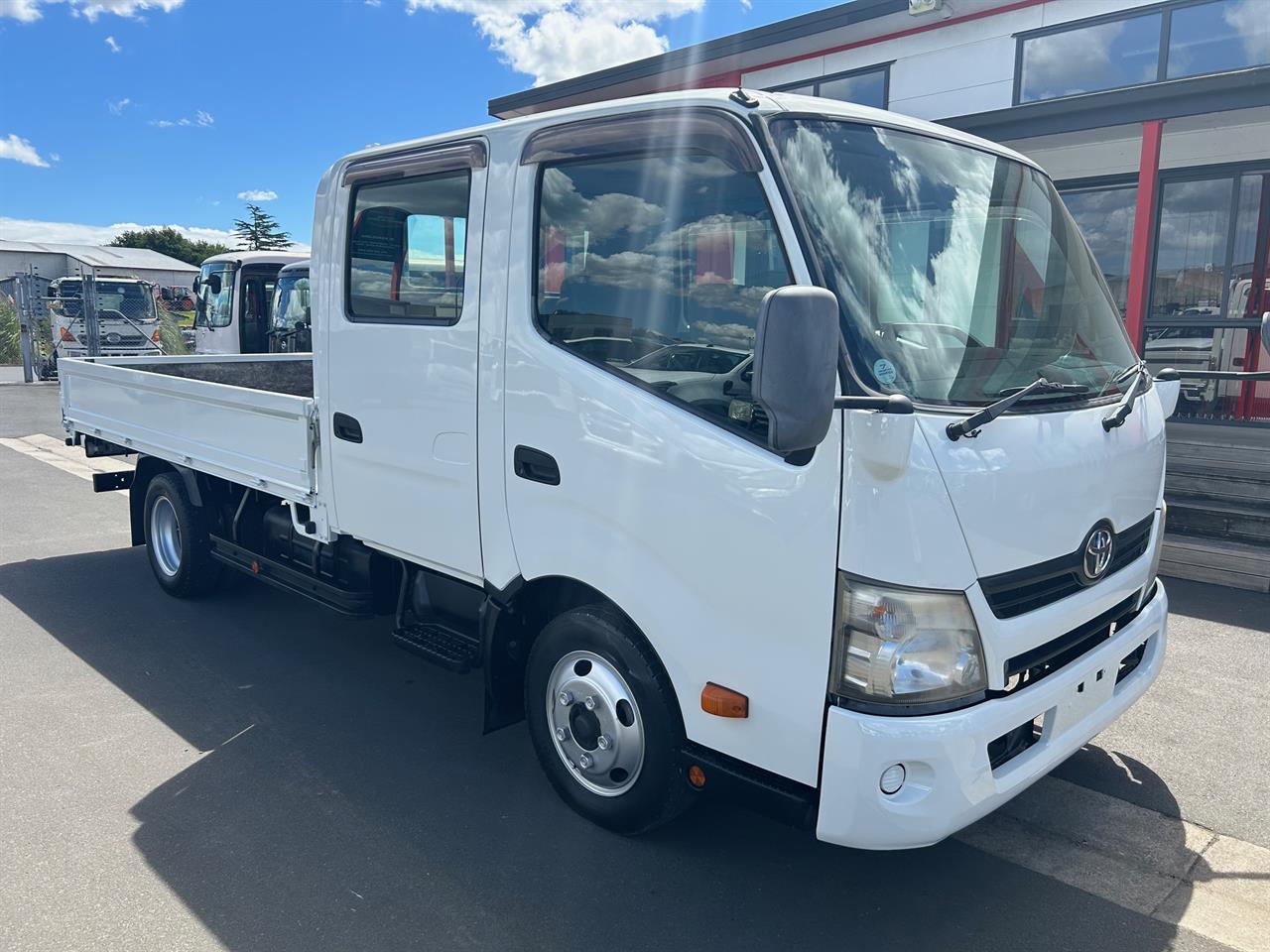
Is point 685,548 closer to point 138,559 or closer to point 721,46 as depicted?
point 138,559

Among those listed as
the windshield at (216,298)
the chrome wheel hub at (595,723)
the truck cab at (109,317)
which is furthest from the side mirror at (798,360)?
the truck cab at (109,317)

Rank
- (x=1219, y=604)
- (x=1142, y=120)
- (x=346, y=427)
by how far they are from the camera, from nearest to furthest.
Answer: (x=346, y=427) → (x=1219, y=604) → (x=1142, y=120)

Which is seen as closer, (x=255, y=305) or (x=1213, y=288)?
(x=1213, y=288)

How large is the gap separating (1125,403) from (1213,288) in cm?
799

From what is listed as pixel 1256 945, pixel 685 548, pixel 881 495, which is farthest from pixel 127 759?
pixel 1256 945

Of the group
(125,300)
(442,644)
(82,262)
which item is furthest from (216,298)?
(82,262)

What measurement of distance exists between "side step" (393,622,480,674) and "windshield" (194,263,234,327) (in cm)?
1435

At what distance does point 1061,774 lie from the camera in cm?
377

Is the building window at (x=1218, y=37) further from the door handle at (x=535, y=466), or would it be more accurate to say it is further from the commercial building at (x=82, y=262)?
the commercial building at (x=82, y=262)

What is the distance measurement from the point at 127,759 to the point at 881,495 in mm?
3244

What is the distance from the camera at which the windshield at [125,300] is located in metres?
23.0

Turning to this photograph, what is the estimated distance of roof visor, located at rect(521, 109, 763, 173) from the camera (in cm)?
273

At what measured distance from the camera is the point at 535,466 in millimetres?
3271

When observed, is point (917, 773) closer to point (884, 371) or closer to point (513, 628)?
point (884, 371)
